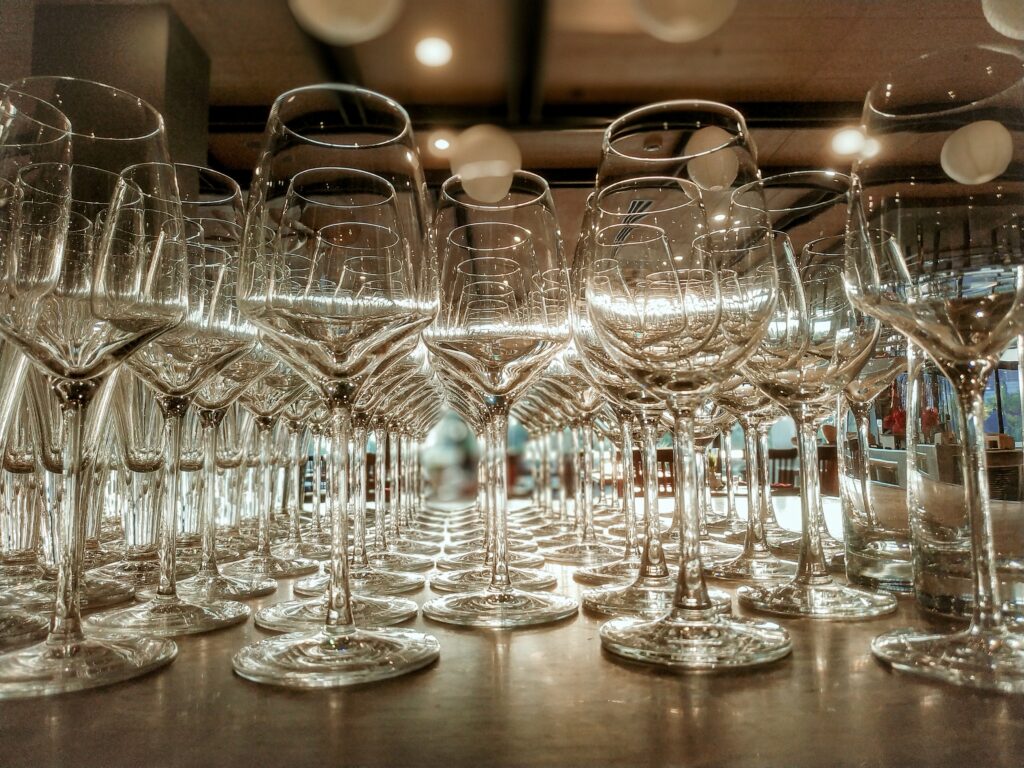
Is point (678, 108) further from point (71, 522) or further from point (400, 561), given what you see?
point (400, 561)

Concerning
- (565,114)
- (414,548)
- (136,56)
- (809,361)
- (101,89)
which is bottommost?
(414,548)

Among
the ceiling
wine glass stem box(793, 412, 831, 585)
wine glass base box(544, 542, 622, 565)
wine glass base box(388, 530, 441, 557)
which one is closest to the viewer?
wine glass stem box(793, 412, 831, 585)

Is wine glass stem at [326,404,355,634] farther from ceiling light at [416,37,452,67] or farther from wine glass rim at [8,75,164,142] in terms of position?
ceiling light at [416,37,452,67]

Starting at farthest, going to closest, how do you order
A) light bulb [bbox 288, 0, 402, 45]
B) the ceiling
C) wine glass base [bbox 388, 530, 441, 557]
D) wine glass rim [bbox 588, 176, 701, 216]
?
the ceiling, light bulb [bbox 288, 0, 402, 45], wine glass base [bbox 388, 530, 441, 557], wine glass rim [bbox 588, 176, 701, 216]

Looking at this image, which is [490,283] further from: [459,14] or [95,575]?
[459,14]

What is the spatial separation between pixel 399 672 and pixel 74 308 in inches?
15.1

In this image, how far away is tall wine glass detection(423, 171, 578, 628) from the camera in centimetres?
82

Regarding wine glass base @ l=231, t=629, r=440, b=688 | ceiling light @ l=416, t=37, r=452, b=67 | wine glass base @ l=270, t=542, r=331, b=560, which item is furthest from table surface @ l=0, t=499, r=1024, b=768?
ceiling light @ l=416, t=37, r=452, b=67

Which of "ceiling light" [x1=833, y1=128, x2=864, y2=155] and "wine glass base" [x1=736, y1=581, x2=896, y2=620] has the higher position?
"ceiling light" [x1=833, y1=128, x2=864, y2=155]

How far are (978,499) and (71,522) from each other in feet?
2.15

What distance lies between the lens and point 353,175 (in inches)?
25.0

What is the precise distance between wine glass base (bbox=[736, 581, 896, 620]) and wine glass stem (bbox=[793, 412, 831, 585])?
17 millimetres

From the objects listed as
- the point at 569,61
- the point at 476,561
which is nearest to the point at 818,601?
the point at 476,561

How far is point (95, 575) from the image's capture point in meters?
0.96
